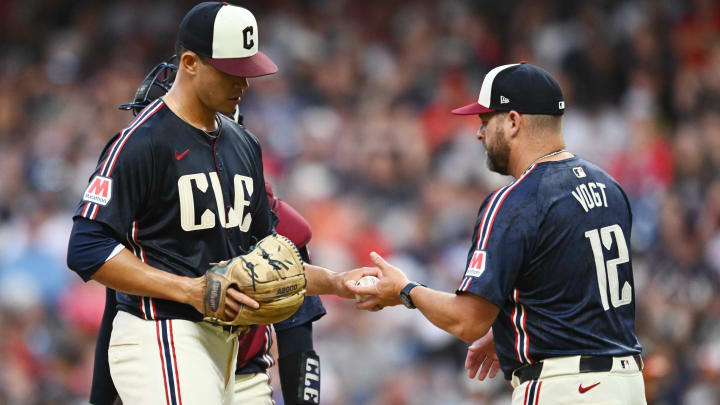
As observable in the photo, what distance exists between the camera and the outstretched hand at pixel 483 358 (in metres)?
5.00

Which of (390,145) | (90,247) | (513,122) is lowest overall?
(390,145)

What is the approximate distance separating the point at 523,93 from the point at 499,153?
0.95 feet

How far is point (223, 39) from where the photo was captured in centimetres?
425

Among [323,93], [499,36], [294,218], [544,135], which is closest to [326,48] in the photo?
[323,93]

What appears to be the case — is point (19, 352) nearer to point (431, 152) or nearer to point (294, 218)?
point (431, 152)

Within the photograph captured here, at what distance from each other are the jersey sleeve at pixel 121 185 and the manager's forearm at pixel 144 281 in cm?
13

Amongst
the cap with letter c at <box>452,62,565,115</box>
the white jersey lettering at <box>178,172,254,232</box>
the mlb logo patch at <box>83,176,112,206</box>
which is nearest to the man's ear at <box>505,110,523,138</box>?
the cap with letter c at <box>452,62,565,115</box>

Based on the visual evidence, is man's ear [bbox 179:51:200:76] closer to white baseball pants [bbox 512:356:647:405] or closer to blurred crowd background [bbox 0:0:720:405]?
white baseball pants [bbox 512:356:647:405]

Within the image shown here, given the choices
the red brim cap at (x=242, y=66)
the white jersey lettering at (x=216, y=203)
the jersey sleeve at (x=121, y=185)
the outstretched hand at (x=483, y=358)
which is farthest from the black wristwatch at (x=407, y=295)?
the jersey sleeve at (x=121, y=185)

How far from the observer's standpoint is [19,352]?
960 cm

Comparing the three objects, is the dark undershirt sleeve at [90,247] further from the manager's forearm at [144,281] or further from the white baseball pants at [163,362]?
the white baseball pants at [163,362]

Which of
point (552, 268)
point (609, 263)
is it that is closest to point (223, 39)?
point (552, 268)

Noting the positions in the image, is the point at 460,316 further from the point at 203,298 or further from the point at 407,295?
the point at 203,298

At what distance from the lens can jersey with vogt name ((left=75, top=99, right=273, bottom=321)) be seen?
4.08 m
